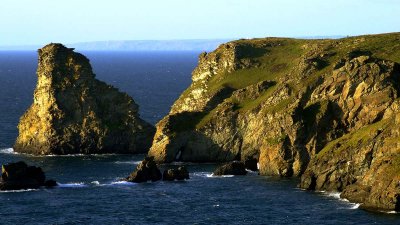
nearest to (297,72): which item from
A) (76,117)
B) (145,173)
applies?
(145,173)

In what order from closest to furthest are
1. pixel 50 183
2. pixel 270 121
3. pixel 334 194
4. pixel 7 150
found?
pixel 334 194 < pixel 50 183 < pixel 270 121 < pixel 7 150

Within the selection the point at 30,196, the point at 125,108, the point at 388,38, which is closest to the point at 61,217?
the point at 30,196

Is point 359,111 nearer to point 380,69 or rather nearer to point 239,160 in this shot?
point 380,69

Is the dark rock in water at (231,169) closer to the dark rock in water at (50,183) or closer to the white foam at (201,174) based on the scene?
the white foam at (201,174)

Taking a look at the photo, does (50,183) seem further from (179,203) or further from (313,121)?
(313,121)

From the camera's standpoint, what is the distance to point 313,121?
15112 centimetres

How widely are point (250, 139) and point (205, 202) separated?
38750mm

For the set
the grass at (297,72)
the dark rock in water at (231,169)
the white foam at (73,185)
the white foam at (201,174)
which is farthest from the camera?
the grass at (297,72)

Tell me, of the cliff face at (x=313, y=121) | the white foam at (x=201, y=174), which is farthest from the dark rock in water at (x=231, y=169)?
the cliff face at (x=313, y=121)

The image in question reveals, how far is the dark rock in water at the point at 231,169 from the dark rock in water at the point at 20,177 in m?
31.1

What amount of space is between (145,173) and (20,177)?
21.2 metres

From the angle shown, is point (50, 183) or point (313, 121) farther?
point (313, 121)

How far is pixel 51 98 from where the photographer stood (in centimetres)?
18538

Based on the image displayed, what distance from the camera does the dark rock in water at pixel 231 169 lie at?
150812 millimetres
